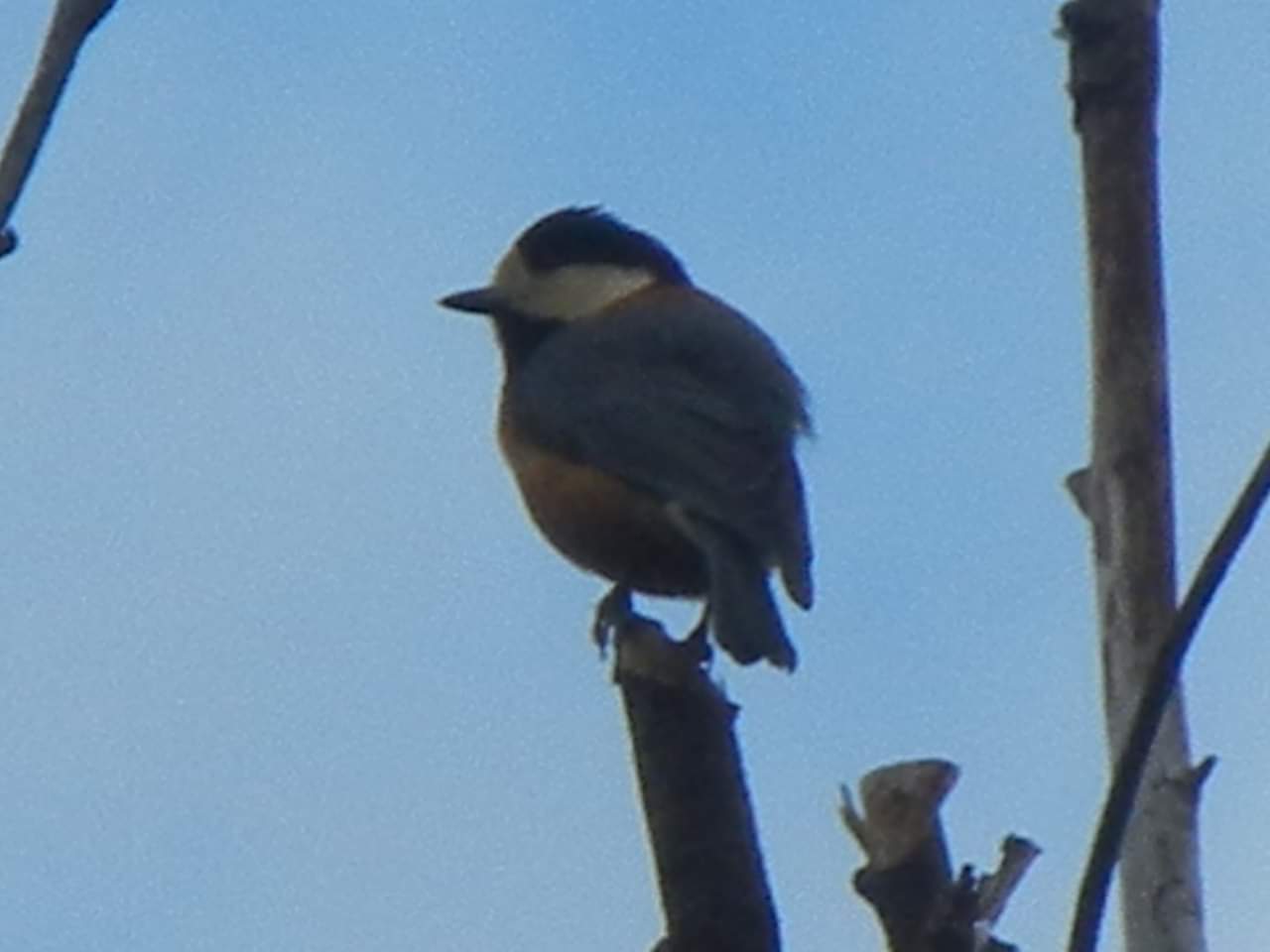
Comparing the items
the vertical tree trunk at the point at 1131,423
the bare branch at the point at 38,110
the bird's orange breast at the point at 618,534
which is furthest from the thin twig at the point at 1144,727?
the bird's orange breast at the point at 618,534

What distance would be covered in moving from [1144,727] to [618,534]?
3.37 m

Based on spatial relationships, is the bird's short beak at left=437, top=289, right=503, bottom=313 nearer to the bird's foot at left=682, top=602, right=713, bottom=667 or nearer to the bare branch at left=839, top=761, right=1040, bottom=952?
the bird's foot at left=682, top=602, right=713, bottom=667

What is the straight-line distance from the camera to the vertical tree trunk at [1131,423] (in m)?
2.38

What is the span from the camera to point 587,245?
6504mm

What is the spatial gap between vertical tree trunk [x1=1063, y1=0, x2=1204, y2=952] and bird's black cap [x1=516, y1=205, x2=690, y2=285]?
4.02m

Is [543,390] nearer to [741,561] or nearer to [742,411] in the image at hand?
[742,411]

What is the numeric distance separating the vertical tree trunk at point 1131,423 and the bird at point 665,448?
2082 millimetres

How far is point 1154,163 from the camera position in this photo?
2.46 meters

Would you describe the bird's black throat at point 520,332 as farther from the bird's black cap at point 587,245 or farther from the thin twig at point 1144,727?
the thin twig at point 1144,727

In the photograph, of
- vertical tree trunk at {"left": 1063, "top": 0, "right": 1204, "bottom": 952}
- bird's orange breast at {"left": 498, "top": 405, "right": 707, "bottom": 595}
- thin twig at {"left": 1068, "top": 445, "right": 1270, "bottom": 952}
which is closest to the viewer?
thin twig at {"left": 1068, "top": 445, "right": 1270, "bottom": 952}

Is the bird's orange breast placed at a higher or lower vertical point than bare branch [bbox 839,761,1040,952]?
higher

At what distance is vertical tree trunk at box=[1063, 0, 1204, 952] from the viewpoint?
7.82 ft

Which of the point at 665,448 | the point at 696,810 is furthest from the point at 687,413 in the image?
the point at 696,810

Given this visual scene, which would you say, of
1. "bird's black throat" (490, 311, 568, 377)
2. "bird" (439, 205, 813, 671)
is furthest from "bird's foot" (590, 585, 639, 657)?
"bird's black throat" (490, 311, 568, 377)
